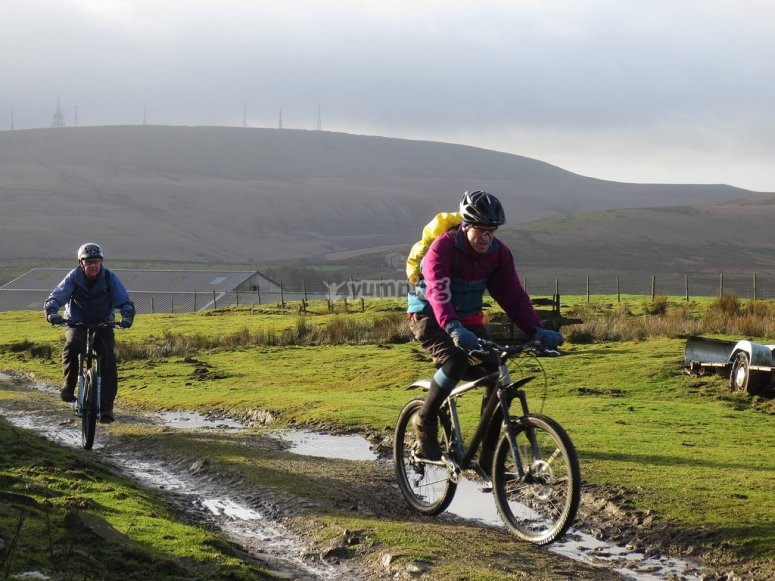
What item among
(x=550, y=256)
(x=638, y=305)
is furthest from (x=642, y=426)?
(x=550, y=256)

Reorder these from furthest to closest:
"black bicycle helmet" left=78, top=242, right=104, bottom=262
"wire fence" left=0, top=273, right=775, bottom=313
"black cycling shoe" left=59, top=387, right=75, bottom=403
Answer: "wire fence" left=0, top=273, right=775, bottom=313 → "black cycling shoe" left=59, top=387, right=75, bottom=403 → "black bicycle helmet" left=78, top=242, right=104, bottom=262

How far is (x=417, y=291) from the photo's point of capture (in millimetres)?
8656

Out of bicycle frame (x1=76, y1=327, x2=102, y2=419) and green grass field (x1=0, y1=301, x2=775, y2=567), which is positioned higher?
bicycle frame (x1=76, y1=327, x2=102, y2=419)

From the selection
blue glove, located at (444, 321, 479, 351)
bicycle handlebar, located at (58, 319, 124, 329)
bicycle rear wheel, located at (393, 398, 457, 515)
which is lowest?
bicycle rear wheel, located at (393, 398, 457, 515)

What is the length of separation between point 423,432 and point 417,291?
113cm

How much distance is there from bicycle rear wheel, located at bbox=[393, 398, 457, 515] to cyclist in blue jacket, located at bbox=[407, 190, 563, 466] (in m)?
0.46

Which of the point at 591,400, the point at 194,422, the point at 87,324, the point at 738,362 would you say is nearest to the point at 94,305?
the point at 87,324

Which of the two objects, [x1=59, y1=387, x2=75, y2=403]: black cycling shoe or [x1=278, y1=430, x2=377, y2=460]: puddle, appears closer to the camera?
[x1=278, y1=430, x2=377, y2=460]: puddle

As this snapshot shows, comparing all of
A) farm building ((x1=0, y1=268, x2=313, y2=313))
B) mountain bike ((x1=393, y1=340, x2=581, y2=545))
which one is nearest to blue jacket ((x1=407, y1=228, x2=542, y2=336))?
mountain bike ((x1=393, y1=340, x2=581, y2=545))

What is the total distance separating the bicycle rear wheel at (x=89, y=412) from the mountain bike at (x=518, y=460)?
17.0 ft

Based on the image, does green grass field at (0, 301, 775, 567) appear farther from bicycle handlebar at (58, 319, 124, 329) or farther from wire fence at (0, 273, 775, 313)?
wire fence at (0, 273, 775, 313)

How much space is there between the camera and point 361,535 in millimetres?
8078

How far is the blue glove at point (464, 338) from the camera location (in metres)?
7.80

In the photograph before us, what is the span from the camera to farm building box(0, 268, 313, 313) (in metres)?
87.3
